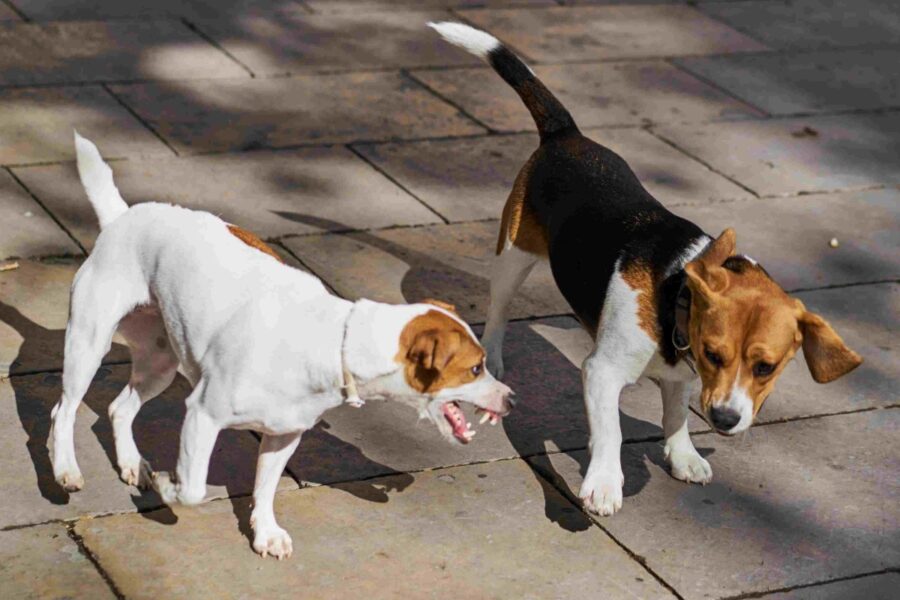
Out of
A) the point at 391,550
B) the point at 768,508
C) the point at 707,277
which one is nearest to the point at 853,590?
the point at 768,508

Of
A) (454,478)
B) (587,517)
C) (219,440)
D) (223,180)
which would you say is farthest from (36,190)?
(587,517)

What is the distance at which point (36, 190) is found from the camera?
7766 millimetres

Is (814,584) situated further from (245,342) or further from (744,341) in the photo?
(245,342)

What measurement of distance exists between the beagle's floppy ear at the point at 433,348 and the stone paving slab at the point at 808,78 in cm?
621

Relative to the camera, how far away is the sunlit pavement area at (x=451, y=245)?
5262mm

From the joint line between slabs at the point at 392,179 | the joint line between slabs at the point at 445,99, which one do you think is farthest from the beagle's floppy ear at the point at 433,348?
the joint line between slabs at the point at 445,99

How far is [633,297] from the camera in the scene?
5.48 meters

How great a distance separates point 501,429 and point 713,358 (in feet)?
4.45

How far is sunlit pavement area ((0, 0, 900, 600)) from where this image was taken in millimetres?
5262

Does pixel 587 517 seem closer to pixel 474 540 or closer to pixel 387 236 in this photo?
pixel 474 540

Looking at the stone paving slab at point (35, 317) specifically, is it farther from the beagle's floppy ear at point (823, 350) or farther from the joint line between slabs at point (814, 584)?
the beagle's floppy ear at point (823, 350)

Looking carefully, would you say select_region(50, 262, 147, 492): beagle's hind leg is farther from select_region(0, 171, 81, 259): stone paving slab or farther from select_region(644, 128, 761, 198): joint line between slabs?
select_region(644, 128, 761, 198): joint line between slabs

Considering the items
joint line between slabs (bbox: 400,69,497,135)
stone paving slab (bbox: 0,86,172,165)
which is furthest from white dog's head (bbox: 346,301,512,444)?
joint line between slabs (bbox: 400,69,497,135)

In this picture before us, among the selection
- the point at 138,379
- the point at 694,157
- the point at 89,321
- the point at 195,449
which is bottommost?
the point at 694,157
